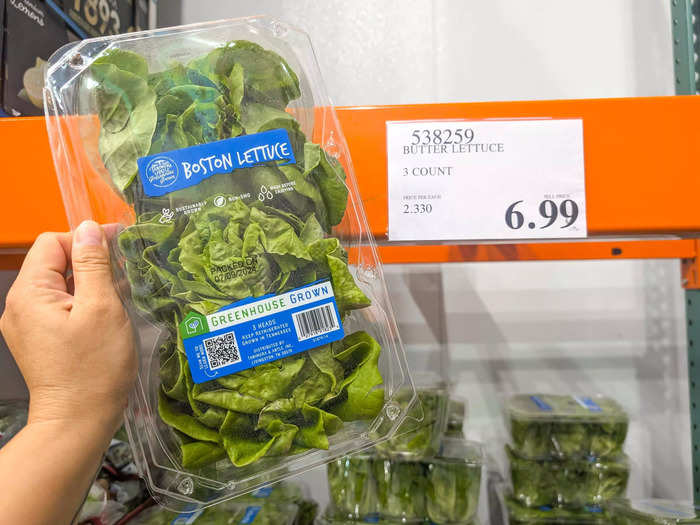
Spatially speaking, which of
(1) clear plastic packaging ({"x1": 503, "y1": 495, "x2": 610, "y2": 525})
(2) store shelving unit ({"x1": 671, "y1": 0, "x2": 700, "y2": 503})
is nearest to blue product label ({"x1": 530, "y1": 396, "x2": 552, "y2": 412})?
(1) clear plastic packaging ({"x1": 503, "y1": 495, "x2": 610, "y2": 525})

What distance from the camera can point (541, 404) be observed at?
4.18ft

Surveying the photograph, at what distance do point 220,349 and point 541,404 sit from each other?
103cm

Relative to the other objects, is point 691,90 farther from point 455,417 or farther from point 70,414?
point 70,414

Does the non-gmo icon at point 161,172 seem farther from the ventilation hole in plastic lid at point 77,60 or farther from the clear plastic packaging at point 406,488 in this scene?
the clear plastic packaging at point 406,488

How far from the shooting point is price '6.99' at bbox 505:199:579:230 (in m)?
0.66

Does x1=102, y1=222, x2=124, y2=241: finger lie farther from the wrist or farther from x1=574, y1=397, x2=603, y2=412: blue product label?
x1=574, y1=397, x2=603, y2=412: blue product label

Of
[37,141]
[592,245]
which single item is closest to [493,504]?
[592,245]

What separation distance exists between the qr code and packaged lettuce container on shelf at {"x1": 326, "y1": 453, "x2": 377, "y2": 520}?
71 centimetres

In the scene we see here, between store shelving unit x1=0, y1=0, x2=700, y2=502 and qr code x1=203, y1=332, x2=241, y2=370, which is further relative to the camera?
store shelving unit x1=0, y1=0, x2=700, y2=502

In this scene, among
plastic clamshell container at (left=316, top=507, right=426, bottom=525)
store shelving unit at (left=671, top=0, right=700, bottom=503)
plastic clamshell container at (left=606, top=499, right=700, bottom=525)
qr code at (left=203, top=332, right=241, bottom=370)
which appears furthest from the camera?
store shelving unit at (left=671, top=0, right=700, bottom=503)

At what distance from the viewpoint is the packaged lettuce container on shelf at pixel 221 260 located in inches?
19.5

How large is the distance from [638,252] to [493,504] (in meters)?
0.81

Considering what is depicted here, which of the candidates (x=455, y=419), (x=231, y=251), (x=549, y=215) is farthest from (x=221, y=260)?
(x=455, y=419)

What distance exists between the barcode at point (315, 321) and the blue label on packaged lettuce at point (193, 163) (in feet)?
0.54
